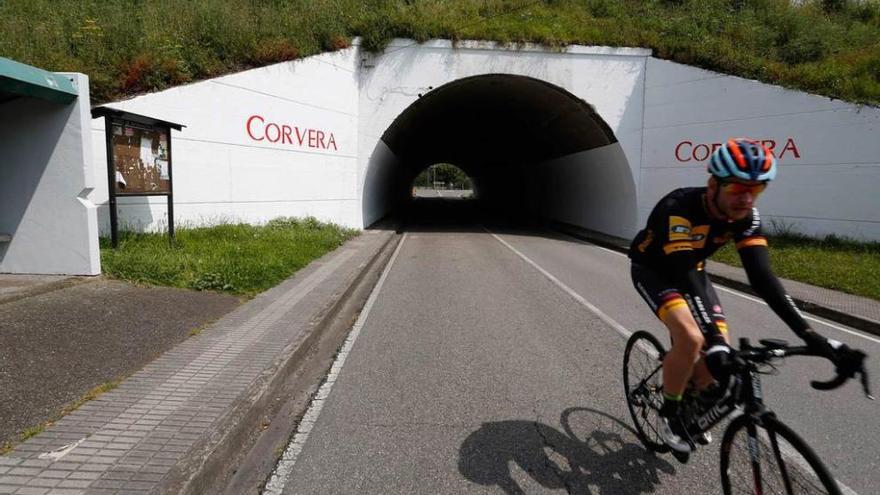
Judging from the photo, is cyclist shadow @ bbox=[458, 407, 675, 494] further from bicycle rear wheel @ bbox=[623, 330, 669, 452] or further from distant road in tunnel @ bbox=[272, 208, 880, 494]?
bicycle rear wheel @ bbox=[623, 330, 669, 452]

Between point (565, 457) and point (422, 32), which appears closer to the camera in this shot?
point (565, 457)

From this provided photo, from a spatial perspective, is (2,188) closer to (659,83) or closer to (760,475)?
(760,475)

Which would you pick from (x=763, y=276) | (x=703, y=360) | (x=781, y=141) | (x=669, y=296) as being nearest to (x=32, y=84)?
(x=669, y=296)

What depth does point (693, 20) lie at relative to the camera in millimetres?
18266

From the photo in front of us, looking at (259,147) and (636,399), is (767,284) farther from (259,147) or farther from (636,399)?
(259,147)

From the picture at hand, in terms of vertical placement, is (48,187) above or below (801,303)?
above

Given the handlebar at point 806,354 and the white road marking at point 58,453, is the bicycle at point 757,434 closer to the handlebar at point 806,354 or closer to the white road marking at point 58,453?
the handlebar at point 806,354

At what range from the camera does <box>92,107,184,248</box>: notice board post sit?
8.11 meters

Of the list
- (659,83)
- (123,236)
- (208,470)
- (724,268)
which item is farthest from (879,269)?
(123,236)

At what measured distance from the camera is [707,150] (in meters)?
15.4

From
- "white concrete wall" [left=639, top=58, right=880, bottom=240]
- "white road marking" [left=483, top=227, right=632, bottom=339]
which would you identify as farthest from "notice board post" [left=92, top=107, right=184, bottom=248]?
"white concrete wall" [left=639, top=58, right=880, bottom=240]

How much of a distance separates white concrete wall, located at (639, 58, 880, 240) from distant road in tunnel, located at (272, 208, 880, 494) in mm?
7246

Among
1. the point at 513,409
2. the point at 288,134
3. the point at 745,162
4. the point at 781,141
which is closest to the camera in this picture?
the point at 745,162

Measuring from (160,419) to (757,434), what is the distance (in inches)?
142
